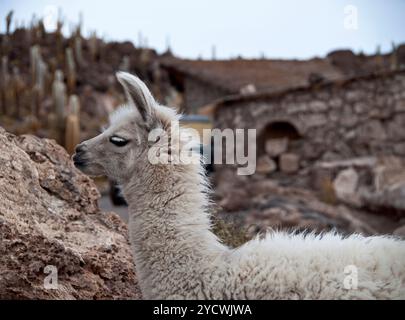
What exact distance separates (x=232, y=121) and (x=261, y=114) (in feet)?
2.64

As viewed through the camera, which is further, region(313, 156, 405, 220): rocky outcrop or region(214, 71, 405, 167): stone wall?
region(214, 71, 405, 167): stone wall

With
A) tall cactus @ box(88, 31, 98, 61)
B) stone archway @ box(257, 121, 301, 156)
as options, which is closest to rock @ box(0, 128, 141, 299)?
stone archway @ box(257, 121, 301, 156)

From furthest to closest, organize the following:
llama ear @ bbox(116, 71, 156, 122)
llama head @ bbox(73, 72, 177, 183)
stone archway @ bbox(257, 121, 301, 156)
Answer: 1. stone archway @ bbox(257, 121, 301, 156)
2. llama head @ bbox(73, 72, 177, 183)
3. llama ear @ bbox(116, 71, 156, 122)

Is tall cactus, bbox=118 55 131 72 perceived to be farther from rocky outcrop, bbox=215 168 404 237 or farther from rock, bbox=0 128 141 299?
rock, bbox=0 128 141 299

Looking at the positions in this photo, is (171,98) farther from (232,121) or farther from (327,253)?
(327,253)

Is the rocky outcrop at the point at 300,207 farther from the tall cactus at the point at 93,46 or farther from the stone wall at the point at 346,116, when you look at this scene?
the tall cactus at the point at 93,46

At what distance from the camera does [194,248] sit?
3.07 metres

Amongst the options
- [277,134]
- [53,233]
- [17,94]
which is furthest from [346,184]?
[17,94]

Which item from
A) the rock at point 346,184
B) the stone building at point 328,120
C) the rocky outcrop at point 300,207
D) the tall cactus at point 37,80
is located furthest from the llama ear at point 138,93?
the tall cactus at point 37,80

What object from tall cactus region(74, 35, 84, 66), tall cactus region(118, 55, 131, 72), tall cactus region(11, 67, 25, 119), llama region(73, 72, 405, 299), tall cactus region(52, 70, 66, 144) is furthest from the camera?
tall cactus region(118, 55, 131, 72)

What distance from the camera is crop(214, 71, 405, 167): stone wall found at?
43.9 feet

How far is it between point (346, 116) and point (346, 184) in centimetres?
195

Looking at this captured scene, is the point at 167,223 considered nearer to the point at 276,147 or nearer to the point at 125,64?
the point at 276,147

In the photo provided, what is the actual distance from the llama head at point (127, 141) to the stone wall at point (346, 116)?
1069 cm
